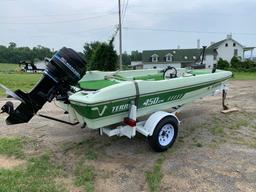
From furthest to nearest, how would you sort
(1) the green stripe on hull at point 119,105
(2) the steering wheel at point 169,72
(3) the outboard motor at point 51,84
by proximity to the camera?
(2) the steering wheel at point 169,72 < (3) the outboard motor at point 51,84 < (1) the green stripe on hull at point 119,105

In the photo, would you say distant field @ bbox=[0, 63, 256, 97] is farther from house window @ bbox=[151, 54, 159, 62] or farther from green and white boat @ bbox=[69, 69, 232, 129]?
house window @ bbox=[151, 54, 159, 62]

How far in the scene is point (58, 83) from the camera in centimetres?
378

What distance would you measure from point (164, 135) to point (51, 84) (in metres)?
1.73

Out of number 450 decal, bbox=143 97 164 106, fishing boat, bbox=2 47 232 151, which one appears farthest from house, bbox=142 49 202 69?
fishing boat, bbox=2 47 232 151

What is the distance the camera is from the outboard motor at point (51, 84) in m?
3.73

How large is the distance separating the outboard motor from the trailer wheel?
1.29 meters

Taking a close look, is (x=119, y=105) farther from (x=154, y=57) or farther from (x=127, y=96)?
(x=154, y=57)

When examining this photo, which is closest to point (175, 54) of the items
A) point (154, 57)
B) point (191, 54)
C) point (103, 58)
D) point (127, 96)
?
point (191, 54)

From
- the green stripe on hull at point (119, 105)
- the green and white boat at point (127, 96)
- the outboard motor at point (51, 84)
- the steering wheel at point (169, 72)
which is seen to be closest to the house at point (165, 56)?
the steering wheel at point (169, 72)

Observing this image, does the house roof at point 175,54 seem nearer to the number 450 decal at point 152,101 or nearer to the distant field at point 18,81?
the distant field at point 18,81

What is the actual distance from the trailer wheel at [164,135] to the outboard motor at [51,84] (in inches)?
50.8

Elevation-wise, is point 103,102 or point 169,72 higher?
point 169,72

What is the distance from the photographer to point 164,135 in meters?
4.22

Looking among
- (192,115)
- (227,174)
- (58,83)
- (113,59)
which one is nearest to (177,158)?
(227,174)
